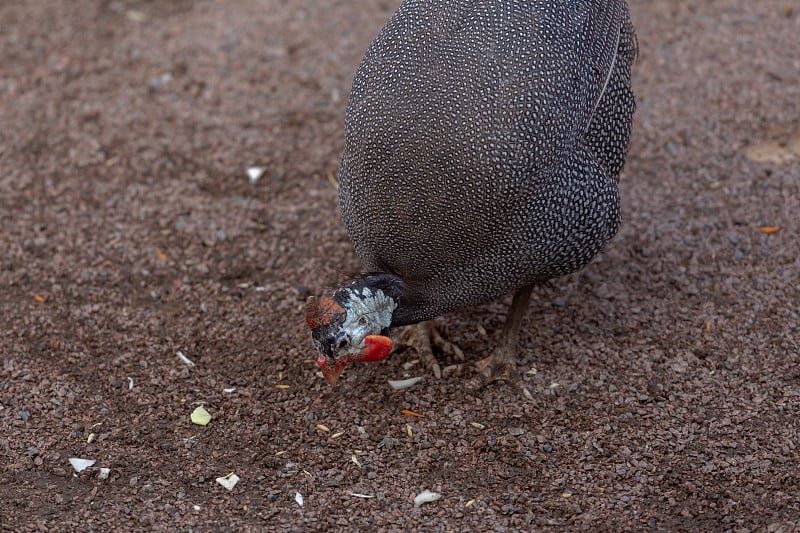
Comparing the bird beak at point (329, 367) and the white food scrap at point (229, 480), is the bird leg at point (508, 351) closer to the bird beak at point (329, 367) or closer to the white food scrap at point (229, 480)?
the bird beak at point (329, 367)

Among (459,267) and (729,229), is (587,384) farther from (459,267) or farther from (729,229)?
(729,229)

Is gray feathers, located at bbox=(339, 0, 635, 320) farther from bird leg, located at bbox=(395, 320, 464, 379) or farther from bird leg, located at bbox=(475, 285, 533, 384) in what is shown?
bird leg, located at bbox=(395, 320, 464, 379)

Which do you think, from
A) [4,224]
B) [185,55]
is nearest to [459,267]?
[4,224]

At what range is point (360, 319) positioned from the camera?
3.39 metres

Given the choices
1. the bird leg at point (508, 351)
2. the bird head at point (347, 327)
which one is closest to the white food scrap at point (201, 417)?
the bird head at point (347, 327)

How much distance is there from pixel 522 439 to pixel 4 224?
2870 millimetres

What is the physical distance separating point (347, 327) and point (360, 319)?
67 millimetres

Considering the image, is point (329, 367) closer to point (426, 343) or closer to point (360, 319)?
point (360, 319)

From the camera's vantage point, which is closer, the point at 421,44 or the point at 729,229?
the point at 421,44

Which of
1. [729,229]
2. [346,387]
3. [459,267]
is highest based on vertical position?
[459,267]

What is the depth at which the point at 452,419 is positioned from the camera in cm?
375

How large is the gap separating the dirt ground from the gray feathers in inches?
24.5

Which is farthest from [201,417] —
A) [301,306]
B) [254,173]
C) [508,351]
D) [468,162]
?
[254,173]

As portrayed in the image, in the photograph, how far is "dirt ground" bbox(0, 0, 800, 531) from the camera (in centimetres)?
338
